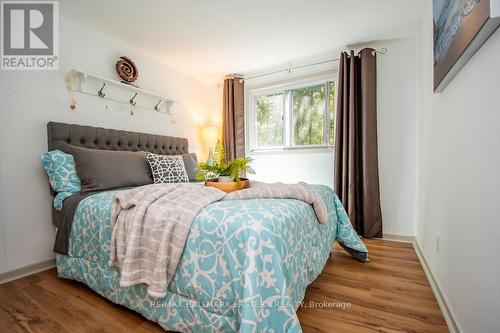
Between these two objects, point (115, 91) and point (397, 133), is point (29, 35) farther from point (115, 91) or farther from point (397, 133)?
point (397, 133)

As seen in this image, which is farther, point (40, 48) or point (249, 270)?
point (40, 48)

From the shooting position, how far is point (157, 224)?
1.13 metres

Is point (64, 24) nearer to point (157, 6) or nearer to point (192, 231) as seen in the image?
point (157, 6)

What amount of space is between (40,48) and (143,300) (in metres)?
2.29

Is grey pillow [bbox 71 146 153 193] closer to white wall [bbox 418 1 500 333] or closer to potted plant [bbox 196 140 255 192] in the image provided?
potted plant [bbox 196 140 255 192]

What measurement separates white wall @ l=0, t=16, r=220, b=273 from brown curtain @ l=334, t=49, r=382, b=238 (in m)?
2.57

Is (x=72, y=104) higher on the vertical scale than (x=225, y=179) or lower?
higher

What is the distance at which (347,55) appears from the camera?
2.79 m

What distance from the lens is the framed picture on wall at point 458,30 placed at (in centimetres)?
77

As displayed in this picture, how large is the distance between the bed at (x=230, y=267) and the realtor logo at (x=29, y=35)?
139cm

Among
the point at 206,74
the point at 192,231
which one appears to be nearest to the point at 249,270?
the point at 192,231

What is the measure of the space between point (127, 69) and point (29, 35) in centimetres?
80

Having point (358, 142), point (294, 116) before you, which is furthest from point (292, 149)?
point (358, 142)

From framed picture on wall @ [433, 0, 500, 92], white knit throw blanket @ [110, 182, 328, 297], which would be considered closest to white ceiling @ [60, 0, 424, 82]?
framed picture on wall @ [433, 0, 500, 92]
